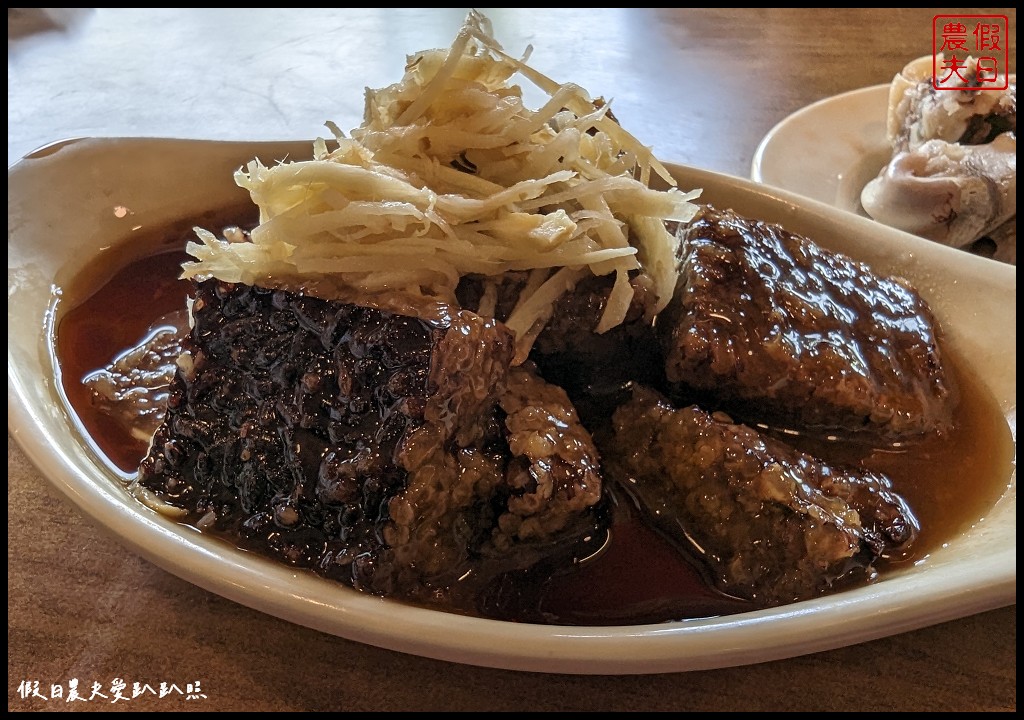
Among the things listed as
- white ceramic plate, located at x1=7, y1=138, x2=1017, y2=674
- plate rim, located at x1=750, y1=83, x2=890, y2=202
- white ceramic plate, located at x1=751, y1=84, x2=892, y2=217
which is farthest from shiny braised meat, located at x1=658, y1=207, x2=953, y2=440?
white ceramic plate, located at x1=751, y1=84, x2=892, y2=217

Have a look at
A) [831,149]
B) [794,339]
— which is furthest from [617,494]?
[831,149]

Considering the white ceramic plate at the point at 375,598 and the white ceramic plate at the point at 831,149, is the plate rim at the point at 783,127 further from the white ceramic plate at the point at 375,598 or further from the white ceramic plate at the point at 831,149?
the white ceramic plate at the point at 375,598

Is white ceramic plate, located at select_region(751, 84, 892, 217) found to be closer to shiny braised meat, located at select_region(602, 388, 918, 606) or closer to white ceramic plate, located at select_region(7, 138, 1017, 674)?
white ceramic plate, located at select_region(7, 138, 1017, 674)

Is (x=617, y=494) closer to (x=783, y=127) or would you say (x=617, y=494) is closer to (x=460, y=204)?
(x=460, y=204)

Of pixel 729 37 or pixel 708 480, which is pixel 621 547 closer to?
pixel 708 480

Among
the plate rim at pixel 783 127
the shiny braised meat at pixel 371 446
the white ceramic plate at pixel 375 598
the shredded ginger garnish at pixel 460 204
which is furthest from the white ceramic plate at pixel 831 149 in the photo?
the shiny braised meat at pixel 371 446

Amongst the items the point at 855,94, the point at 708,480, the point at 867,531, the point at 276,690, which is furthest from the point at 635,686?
the point at 855,94
